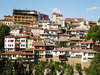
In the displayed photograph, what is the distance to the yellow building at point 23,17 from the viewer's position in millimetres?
75981

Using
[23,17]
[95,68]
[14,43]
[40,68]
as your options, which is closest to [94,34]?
[95,68]

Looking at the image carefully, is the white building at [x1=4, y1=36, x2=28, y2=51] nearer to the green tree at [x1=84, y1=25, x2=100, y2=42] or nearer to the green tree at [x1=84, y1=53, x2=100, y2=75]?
the green tree at [x1=84, y1=53, x2=100, y2=75]

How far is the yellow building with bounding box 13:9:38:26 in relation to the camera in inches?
2991

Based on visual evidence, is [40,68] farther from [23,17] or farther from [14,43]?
[23,17]

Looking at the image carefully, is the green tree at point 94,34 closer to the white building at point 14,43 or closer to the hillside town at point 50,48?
the hillside town at point 50,48

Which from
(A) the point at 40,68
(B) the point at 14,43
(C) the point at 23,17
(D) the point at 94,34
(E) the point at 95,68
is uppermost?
(C) the point at 23,17

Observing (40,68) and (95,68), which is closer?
(95,68)

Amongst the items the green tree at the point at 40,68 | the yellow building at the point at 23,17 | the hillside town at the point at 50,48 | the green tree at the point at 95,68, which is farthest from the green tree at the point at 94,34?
the yellow building at the point at 23,17

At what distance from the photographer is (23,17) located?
7775cm

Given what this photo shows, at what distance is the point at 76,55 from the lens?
143ft

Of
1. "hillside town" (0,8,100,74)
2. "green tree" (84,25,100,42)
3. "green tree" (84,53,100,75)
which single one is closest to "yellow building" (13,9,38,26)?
"hillside town" (0,8,100,74)

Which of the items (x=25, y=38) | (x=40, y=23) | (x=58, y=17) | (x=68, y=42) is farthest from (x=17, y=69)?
(x=58, y=17)

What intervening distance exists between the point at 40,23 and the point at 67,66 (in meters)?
34.3

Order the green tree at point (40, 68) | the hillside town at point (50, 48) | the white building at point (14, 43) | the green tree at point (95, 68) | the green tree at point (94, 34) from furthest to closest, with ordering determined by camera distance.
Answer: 1. the green tree at point (94, 34)
2. the white building at point (14, 43)
3. the hillside town at point (50, 48)
4. the green tree at point (40, 68)
5. the green tree at point (95, 68)
